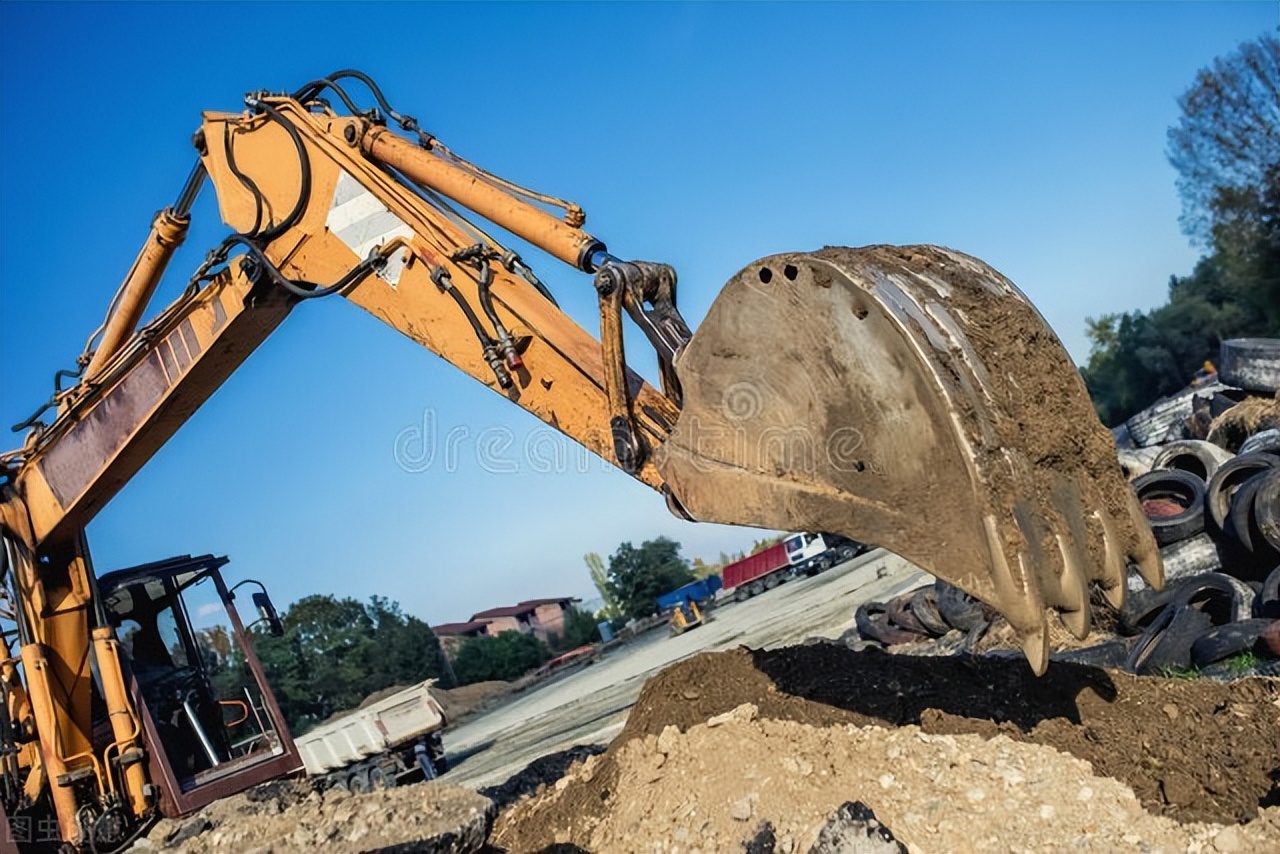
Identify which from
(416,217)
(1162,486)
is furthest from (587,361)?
(1162,486)

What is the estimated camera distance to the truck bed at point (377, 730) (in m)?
13.7

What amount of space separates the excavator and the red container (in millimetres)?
31204

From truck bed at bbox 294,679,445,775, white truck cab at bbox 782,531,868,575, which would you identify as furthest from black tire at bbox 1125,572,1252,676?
white truck cab at bbox 782,531,868,575

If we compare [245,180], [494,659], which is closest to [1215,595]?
[245,180]

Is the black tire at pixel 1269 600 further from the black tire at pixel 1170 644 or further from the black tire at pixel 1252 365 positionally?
the black tire at pixel 1252 365

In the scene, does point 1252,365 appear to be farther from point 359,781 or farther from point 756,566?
point 756,566

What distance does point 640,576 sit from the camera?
52344mm

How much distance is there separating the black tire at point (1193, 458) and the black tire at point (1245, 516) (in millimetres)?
2140

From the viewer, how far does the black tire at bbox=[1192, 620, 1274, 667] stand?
20.1 feet

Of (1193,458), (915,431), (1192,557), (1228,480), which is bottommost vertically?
(1192,557)

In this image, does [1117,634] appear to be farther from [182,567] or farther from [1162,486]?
[182,567]

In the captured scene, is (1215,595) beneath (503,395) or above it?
beneath

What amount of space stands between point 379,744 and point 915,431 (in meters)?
11.5

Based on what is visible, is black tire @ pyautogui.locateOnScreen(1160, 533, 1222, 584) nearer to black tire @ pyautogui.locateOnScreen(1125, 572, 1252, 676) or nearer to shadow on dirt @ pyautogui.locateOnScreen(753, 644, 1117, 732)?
black tire @ pyautogui.locateOnScreen(1125, 572, 1252, 676)
